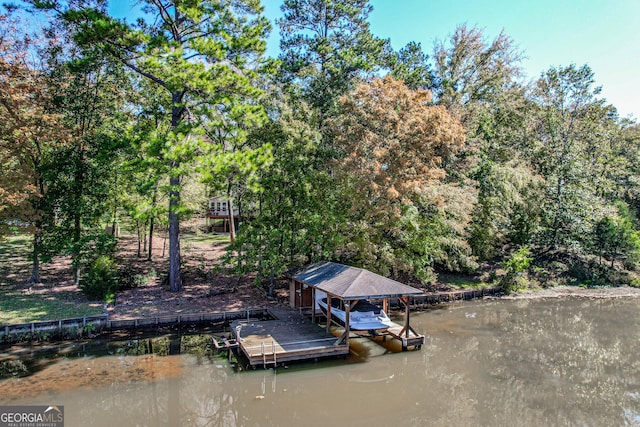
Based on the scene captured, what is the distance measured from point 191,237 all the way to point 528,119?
25.4 metres

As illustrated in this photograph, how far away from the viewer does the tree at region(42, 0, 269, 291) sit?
14.3 meters

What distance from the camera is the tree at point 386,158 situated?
1720 cm

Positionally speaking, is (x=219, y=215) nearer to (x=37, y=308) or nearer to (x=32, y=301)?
(x=32, y=301)

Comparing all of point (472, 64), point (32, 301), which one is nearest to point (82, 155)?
point (32, 301)

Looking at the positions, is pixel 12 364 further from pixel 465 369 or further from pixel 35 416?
pixel 465 369

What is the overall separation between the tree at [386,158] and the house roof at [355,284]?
366cm

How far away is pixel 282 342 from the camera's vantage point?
12.7m

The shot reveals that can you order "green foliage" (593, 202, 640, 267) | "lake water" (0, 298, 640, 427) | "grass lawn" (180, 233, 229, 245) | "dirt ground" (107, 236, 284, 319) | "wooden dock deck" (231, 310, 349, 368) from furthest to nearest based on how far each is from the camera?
"grass lawn" (180, 233, 229, 245) → "green foliage" (593, 202, 640, 267) → "dirt ground" (107, 236, 284, 319) → "wooden dock deck" (231, 310, 349, 368) → "lake water" (0, 298, 640, 427)

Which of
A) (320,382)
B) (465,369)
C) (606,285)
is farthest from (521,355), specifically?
(606,285)

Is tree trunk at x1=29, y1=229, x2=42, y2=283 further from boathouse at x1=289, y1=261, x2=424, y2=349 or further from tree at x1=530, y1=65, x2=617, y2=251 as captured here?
tree at x1=530, y1=65, x2=617, y2=251

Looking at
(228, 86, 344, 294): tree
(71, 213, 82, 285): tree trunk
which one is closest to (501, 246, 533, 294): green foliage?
(228, 86, 344, 294): tree
